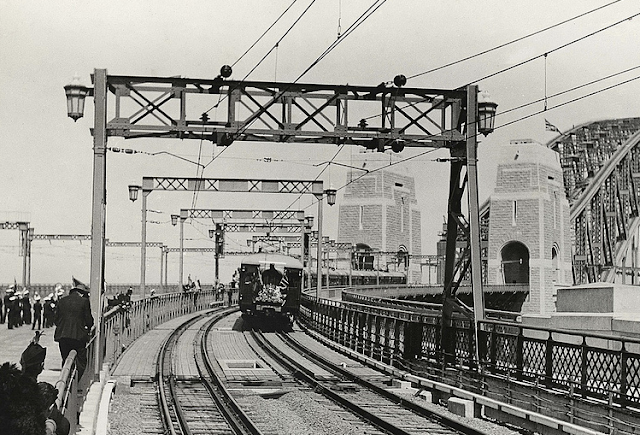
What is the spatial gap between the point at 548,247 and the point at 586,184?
26.7m

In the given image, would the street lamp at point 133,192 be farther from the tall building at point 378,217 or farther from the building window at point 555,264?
the tall building at point 378,217

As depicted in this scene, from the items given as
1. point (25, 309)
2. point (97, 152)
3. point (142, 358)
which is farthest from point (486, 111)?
point (25, 309)

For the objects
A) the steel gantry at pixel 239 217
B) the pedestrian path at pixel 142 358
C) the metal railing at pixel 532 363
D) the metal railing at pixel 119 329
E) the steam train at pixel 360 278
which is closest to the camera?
the metal railing at pixel 119 329

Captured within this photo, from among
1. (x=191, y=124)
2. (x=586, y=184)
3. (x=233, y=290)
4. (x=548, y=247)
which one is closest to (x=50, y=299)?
(x=191, y=124)

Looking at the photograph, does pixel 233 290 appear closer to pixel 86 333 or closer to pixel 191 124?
pixel 191 124

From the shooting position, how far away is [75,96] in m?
18.2

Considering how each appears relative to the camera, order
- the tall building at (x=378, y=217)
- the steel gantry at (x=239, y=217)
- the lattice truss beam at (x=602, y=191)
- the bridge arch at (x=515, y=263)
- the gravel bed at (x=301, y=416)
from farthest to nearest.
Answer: the tall building at (x=378, y=217) → the lattice truss beam at (x=602, y=191) → the bridge arch at (x=515, y=263) → the steel gantry at (x=239, y=217) → the gravel bed at (x=301, y=416)

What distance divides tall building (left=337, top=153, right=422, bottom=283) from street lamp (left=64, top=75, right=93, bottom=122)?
3488 inches

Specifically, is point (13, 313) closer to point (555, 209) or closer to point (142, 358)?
point (142, 358)

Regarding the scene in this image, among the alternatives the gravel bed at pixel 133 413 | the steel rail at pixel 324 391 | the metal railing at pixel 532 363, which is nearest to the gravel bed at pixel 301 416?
the steel rail at pixel 324 391

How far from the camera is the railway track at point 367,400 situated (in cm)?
1357

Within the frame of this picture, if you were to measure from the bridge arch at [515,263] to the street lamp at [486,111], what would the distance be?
63663mm

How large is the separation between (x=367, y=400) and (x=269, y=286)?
19.2 metres

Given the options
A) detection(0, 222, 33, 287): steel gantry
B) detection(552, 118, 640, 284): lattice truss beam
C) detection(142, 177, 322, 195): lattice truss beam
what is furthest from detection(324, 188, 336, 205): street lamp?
detection(552, 118, 640, 284): lattice truss beam
